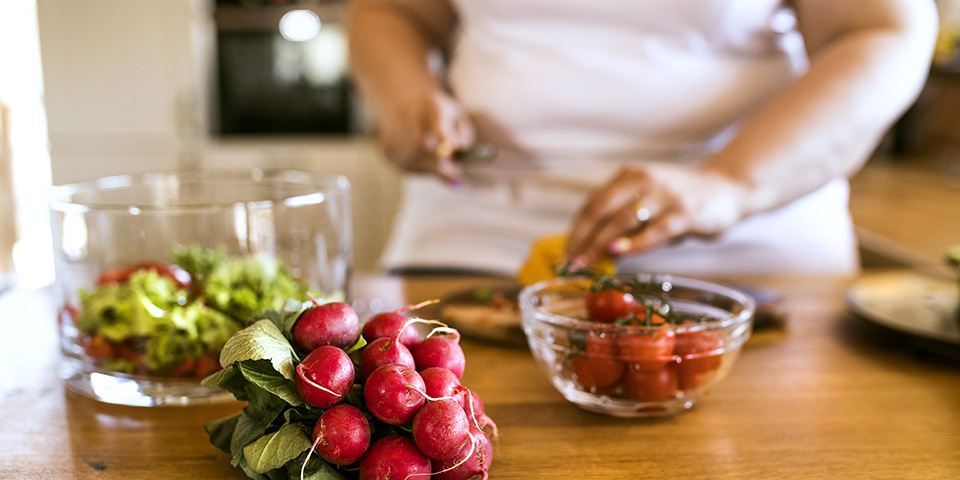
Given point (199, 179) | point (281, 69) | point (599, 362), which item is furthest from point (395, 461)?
point (281, 69)

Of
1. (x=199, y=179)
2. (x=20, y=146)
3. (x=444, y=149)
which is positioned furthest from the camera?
(x=20, y=146)

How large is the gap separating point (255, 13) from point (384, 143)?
2.04 m

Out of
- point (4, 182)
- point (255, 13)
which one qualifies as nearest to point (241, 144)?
point (255, 13)

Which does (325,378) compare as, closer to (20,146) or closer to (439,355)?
(439,355)

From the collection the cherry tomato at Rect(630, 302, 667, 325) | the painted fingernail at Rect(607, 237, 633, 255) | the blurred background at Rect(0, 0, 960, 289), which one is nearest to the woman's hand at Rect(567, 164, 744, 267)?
the painted fingernail at Rect(607, 237, 633, 255)

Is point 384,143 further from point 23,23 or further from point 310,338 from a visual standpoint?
point 23,23

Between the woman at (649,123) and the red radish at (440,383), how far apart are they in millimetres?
452

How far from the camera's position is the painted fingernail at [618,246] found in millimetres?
888

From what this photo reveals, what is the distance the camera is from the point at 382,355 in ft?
1.50

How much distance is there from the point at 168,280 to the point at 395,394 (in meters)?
0.33

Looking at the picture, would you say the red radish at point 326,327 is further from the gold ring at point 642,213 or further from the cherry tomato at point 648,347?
the gold ring at point 642,213

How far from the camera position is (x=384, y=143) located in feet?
3.97

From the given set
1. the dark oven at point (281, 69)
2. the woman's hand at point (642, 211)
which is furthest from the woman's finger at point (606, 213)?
the dark oven at point (281, 69)

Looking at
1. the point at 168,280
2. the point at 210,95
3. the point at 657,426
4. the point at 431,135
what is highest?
the point at 210,95
